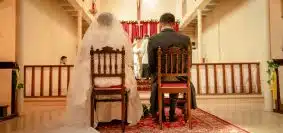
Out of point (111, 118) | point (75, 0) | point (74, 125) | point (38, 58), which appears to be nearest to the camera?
point (74, 125)

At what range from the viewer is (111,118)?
4.42 metres

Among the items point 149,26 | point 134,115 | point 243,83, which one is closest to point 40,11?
point 134,115

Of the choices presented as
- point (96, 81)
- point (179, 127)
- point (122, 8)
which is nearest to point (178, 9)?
point (122, 8)

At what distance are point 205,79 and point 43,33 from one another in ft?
14.4

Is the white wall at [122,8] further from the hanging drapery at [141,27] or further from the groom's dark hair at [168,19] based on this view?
the groom's dark hair at [168,19]

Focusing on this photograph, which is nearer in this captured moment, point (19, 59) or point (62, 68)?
point (19, 59)

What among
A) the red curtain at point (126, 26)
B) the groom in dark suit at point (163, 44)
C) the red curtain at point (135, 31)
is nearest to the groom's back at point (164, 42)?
the groom in dark suit at point (163, 44)

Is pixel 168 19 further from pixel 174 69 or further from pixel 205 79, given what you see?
pixel 205 79

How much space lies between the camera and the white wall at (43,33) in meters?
6.72

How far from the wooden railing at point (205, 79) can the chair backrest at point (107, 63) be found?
9.81 ft

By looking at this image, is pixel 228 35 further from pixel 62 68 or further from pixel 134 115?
pixel 134 115

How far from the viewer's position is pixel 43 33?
25.7 feet

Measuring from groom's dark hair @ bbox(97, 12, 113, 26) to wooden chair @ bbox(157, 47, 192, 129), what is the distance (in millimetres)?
948

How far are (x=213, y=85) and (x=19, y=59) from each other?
4.39 meters
